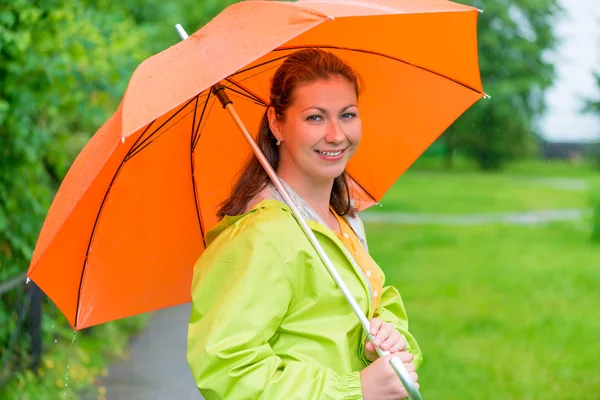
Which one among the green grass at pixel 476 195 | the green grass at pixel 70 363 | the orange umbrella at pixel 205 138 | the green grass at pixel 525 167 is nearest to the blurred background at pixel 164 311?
the green grass at pixel 70 363

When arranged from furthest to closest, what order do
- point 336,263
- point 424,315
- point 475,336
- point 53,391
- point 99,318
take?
1. point 424,315
2. point 475,336
3. point 53,391
4. point 99,318
5. point 336,263

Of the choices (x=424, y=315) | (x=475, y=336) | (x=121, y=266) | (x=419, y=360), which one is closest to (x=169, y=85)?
(x=121, y=266)

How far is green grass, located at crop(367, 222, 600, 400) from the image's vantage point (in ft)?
24.6

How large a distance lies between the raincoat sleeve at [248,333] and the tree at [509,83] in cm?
4188

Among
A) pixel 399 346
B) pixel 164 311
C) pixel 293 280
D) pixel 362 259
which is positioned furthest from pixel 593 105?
pixel 293 280

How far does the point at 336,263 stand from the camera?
2.87 m

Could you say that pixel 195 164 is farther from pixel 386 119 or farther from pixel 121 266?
pixel 386 119

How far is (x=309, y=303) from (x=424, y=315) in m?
7.39

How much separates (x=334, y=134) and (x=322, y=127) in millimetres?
46

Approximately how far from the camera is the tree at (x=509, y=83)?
44.6 m

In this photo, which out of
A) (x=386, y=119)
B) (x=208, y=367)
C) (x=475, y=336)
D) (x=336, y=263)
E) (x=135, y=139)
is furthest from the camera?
(x=475, y=336)

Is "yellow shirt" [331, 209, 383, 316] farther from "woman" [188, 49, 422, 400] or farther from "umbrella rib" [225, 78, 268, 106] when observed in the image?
"umbrella rib" [225, 78, 268, 106]

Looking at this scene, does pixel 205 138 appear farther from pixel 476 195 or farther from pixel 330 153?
pixel 476 195

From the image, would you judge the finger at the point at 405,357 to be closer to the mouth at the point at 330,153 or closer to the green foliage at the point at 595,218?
the mouth at the point at 330,153
